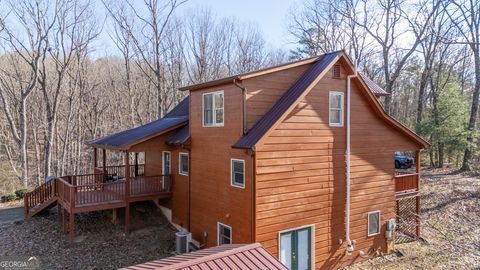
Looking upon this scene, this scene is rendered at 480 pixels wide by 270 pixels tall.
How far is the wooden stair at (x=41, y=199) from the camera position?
1376 centimetres

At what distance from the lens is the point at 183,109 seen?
1761cm

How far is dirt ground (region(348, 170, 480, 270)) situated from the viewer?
40.5 ft

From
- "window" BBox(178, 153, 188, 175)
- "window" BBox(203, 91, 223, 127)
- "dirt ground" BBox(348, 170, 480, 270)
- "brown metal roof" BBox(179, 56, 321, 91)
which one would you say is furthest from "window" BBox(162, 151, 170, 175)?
"dirt ground" BBox(348, 170, 480, 270)

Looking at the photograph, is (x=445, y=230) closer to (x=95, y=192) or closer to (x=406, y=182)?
(x=406, y=182)

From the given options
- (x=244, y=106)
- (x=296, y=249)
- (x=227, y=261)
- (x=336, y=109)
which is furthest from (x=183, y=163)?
(x=227, y=261)

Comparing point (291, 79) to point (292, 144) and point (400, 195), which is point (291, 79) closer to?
point (292, 144)

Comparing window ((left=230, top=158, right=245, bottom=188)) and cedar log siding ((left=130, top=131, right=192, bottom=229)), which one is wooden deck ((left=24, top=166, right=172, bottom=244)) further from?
window ((left=230, top=158, right=245, bottom=188))

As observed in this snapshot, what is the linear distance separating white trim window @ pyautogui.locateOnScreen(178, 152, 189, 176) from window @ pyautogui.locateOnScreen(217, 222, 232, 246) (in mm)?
3030

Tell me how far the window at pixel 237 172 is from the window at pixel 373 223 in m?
5.74

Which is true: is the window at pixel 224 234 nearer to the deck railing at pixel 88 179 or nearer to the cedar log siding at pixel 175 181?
the cedar log siding at pixel 175 181

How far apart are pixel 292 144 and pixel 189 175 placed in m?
4.73

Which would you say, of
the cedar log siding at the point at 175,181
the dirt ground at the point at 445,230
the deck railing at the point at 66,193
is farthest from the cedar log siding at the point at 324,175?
the deck railing at the point at 66,193

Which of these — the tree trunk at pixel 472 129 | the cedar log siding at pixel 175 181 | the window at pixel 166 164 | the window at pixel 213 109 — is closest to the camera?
the window at pixel 213 109

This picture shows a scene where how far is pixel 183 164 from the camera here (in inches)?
538
